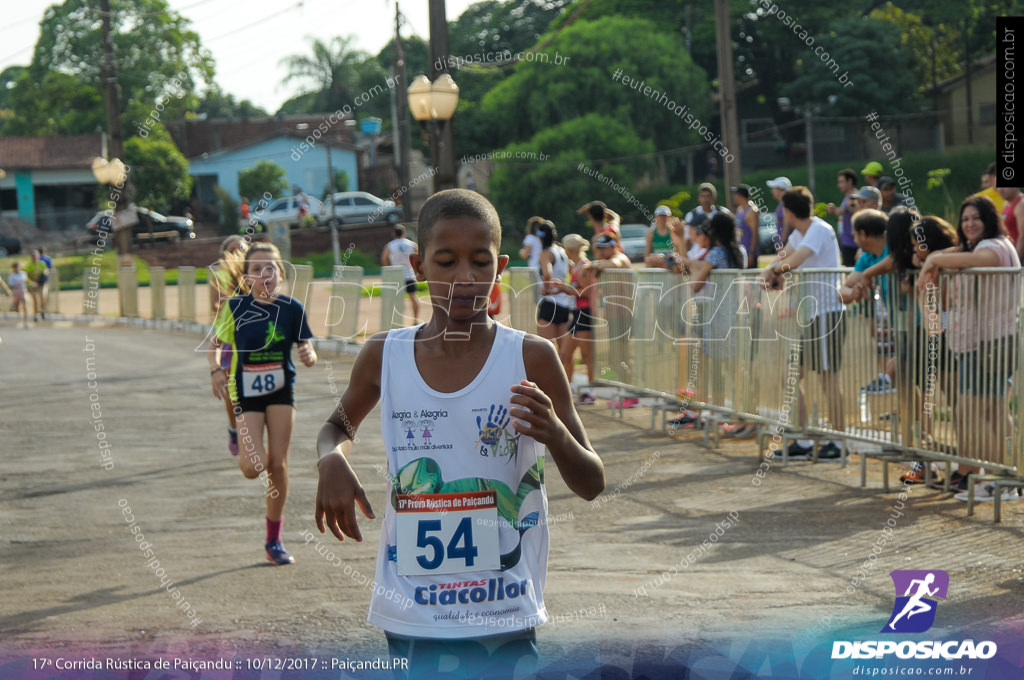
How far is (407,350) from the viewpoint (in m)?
3.00

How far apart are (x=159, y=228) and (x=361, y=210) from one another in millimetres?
8638

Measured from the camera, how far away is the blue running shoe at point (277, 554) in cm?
671

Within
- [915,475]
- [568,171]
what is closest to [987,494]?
[915,475]

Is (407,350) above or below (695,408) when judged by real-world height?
above

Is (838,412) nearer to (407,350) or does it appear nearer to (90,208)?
(407,350)

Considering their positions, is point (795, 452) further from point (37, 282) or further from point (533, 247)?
point (37, 282)

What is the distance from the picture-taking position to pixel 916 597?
565 centimetres

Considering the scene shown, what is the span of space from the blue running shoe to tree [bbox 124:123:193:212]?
46.0m

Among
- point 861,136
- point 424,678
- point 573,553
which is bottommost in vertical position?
point 573,553

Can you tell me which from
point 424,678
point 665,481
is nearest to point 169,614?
point 424,678

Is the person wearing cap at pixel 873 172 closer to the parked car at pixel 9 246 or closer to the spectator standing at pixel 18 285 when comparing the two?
the spectator standing at pixel 18 285

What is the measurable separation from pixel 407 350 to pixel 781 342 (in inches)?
266

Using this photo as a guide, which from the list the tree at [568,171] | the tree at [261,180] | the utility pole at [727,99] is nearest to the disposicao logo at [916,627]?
the utility pole at [727,99]

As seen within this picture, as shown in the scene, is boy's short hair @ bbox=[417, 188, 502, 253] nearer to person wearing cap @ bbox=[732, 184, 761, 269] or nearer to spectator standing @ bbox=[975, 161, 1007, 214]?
spectator standing @ bbox=[975, 161, 1007, 214]
